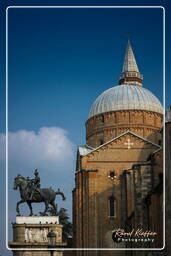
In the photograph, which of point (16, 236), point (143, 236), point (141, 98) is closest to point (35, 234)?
point (16, 236)

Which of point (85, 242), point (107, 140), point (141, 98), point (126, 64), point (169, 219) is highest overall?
point (126, 64)

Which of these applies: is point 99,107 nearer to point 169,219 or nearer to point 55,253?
point 169,219

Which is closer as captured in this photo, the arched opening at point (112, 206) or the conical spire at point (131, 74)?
the arched opening at point (112, 206)

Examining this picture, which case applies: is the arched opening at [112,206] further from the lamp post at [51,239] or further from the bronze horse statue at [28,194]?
the lamp post at [51,239]

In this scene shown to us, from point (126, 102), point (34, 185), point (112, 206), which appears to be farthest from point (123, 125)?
point (34, 185)

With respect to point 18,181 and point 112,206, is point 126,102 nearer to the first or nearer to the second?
point 112,206

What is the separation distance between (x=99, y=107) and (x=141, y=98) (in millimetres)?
3837

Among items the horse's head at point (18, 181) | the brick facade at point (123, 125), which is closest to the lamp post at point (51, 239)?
the horse's head at point (18, 181)

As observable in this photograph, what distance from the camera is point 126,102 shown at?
56438 mm

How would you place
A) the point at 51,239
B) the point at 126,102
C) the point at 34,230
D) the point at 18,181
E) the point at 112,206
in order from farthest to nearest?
1. the point at 126,102
2. the point at 112,206
3. the point at 34,230
4. the point at 18,181
5. the point at 51,239

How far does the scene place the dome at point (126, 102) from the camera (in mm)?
56125

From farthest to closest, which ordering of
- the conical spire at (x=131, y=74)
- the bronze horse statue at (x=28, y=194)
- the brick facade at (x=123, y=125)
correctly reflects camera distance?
the conical spire at (x=131, y=74) < the brick facade at (x=123, y=125) < the bronze horse statue at (x=28, y=194)

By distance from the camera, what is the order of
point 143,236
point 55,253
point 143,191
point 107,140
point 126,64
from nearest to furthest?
point 55,253 → point 143,236 → point 143,191 → point 107,140 → point 126,64

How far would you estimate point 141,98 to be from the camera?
56.8 m
